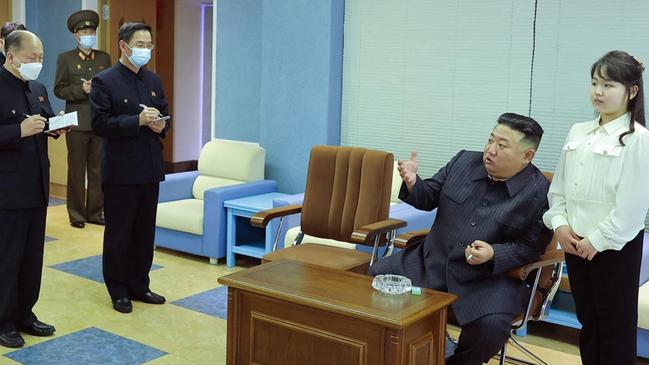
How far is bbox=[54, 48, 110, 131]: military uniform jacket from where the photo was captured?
20.7 feet

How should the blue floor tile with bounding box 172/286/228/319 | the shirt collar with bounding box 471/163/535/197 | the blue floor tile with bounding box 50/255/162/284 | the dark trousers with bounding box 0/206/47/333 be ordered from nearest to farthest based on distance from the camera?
the shirt collar with bounding box 471/163/535/197 → the dark trousers with bounding box 0/206/47/333 → the blue floor tile with bounding box 172/286/228/319 → the blue floor tile with bounding box 50/255/162/284

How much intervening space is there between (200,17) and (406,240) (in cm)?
656

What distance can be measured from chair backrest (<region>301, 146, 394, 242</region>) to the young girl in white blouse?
1180mm

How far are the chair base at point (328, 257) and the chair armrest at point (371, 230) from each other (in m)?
0.22

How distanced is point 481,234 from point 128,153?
6.61 ft

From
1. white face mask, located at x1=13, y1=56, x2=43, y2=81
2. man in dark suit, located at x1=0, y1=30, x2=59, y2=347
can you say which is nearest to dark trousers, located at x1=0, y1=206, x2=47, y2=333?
man in dark suit, located at x1=0, y1=30, x2=59, y2=347

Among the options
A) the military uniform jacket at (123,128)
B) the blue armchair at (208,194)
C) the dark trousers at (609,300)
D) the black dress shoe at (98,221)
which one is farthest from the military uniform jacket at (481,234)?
the black dress shoe at (98,221)

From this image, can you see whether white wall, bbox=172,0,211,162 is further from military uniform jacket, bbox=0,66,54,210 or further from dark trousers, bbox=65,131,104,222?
military uniform jacket, bbox=0,66,54,210

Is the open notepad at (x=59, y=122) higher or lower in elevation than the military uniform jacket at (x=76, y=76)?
lower

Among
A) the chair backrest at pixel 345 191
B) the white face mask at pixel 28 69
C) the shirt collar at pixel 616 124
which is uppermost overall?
the white face mask at pixel 28 69

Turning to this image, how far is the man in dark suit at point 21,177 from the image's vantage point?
3.54 meters

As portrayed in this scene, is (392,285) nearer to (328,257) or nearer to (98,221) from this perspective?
(328,257)

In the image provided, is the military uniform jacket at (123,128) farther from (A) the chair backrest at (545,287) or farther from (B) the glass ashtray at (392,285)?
(A) the chair backrest at (545,287)

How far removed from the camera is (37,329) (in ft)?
12.7
